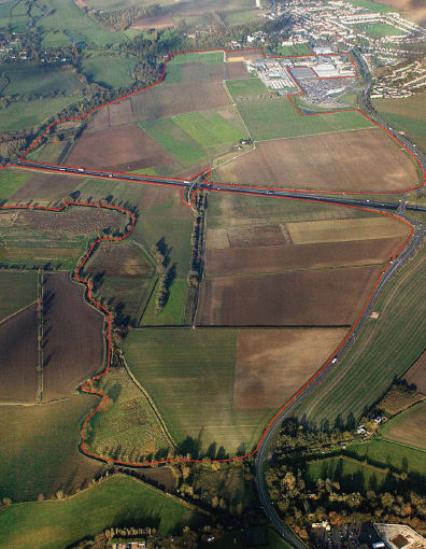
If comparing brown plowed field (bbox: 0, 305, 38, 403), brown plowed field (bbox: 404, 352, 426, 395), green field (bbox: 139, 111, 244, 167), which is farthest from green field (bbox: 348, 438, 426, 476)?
green field (bbox: 139, 111, 244, 167)

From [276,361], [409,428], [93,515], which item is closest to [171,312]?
[276,361]

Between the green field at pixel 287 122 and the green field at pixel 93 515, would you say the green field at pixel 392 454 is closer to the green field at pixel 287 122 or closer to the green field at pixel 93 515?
the green field at pixel 93 515

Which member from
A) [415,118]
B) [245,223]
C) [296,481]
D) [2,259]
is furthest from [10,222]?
[415,118]

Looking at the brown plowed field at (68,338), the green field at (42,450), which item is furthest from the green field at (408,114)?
the green field at (42,450)

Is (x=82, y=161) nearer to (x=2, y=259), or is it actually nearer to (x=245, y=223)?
(x=2, y=259)

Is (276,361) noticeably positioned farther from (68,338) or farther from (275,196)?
(275,196)

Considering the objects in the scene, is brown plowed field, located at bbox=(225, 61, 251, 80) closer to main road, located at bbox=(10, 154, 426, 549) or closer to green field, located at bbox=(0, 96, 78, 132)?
green field, located at bbox=(0, 96, 78, 132)
